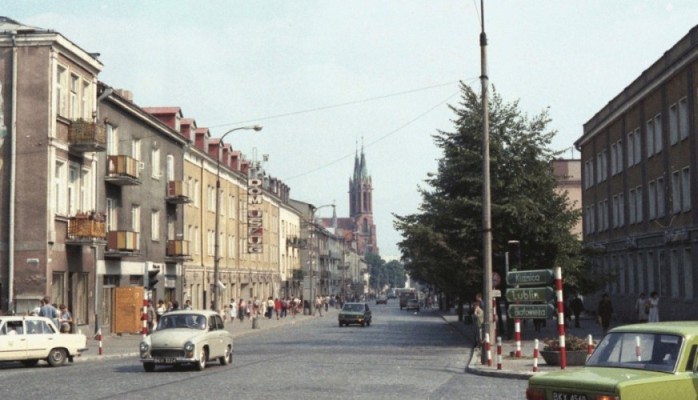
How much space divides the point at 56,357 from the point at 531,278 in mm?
Answer: 12606

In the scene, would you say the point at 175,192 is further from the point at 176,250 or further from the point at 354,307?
the point at 354,307

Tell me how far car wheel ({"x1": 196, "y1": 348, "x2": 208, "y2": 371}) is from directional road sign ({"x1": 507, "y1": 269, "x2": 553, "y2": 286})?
751 cm

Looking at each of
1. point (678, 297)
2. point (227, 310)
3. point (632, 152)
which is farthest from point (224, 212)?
point (678, 297)

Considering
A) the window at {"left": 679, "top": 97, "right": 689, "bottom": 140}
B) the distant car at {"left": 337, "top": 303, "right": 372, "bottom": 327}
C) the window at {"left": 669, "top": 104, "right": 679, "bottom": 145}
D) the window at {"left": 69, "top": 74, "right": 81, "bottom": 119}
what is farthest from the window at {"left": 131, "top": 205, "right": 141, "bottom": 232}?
the window at {"left": 679, "top": 97, "right": 689, "bottom": 140}

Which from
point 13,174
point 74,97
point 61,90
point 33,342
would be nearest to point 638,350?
point 33,342

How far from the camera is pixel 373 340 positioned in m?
37.8

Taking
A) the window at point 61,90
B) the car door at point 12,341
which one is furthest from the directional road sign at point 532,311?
the window at point 61,90

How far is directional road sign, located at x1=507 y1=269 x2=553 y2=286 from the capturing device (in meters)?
20.3

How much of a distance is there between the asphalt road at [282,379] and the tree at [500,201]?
5374 millimetres

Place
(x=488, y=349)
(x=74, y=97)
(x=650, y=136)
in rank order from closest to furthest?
(x=488, y=349) < (x=74, y=97) < (x=650, y=136)

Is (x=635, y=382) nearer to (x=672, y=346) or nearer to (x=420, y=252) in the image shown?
(x=672, y=346)

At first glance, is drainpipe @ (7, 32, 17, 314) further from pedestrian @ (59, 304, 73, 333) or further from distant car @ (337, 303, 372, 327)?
distant car @ (337, 303, 372, 327)

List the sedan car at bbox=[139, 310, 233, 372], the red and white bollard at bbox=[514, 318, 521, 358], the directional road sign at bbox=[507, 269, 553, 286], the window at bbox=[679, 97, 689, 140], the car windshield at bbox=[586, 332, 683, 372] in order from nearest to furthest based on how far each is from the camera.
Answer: the car windshield at bbox=[586, 332, 683, 372] → the directional road sign at bbox=[507, 269, 553, 286] → the sedan car at bbox=[139, 310, 233, 372] → the red and white bollard at bbox=[514, 318, 521, 358] → the window at bbox=[679, 97, 689, 140]

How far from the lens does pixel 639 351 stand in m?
9.55
